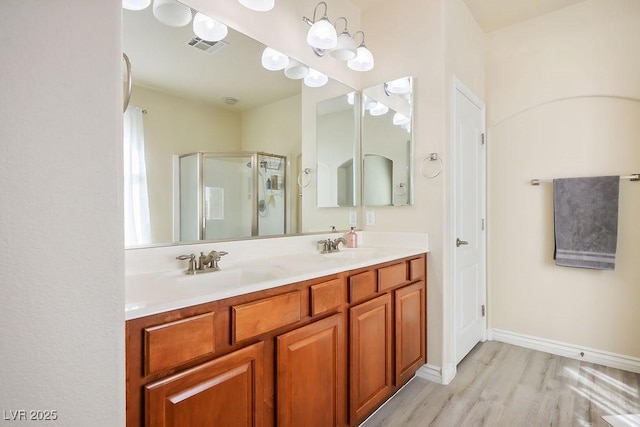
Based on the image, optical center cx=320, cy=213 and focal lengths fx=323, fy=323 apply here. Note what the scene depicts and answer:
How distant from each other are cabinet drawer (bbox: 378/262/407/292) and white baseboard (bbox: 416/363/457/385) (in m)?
0.71

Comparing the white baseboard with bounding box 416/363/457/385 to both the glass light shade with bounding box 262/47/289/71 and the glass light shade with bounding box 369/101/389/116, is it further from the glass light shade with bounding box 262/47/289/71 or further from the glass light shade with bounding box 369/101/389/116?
the glass light shade with bounding box 262/47/289/71

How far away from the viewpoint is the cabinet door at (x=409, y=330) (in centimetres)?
187

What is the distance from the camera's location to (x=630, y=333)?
2.27 m

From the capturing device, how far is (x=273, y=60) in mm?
1848

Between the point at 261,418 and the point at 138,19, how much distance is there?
160 cm

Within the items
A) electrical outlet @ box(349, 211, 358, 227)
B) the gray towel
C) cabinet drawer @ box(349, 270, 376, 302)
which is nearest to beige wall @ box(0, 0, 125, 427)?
cabinet drawer @ box(349, 270, 376, 302)

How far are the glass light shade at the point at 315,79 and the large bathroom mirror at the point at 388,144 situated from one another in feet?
1.45

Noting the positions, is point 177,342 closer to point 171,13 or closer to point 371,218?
point 171,13

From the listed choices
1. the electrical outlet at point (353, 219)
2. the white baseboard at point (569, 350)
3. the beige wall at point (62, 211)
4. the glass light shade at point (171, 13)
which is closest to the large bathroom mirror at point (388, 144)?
the electrical outlet at point (353, 219)

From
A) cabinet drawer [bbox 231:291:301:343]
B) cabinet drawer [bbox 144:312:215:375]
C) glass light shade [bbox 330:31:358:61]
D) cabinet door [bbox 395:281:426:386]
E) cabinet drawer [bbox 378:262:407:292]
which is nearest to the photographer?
cabinet drawer [bbox 144:312:215:375]

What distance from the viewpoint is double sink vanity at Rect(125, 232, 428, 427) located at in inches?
34.2

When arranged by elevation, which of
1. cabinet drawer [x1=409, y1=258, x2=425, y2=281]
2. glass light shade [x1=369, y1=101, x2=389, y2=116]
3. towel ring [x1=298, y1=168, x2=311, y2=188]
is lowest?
cabinet drawer [x1=409, y1=258, x2=425, y2=281]

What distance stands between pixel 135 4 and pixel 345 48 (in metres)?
1.14

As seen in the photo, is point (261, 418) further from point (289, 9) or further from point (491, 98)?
point (491, 98)
